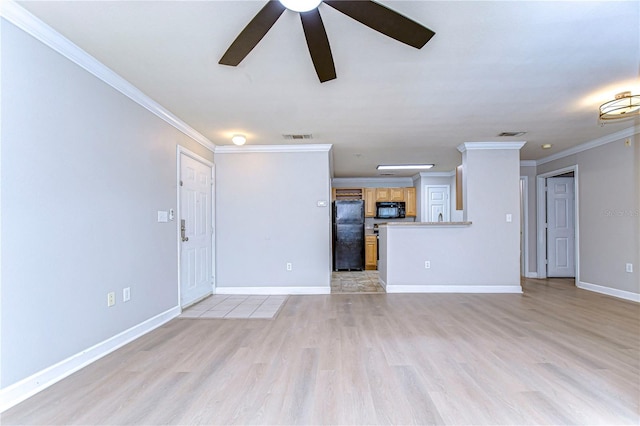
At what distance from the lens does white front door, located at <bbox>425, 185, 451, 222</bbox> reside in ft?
24.5

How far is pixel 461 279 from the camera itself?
4.77 m

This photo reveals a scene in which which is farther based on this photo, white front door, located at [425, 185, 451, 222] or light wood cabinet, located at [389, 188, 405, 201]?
light wood cabinet, located at [389, 188, 405, 201]

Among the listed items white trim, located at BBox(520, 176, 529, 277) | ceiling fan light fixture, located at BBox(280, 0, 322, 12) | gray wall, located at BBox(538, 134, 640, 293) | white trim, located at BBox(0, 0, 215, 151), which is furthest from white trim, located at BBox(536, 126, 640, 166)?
white trim, located at BBox(0, 0, 215, 151)

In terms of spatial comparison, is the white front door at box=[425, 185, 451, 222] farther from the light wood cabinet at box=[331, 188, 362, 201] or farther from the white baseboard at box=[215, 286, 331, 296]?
the white baseboard at box=[215, 286, 331, 296]

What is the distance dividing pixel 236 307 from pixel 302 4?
11.2 ft

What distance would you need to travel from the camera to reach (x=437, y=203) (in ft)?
24.6

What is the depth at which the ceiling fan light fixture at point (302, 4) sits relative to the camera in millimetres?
1507

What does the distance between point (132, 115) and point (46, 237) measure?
1.35 m

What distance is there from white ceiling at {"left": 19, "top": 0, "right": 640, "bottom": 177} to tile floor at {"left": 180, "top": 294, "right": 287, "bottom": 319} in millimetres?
2237

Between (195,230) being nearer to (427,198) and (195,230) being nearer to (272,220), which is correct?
(272,220)

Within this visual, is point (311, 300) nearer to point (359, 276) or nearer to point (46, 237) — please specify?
point (359, 276)

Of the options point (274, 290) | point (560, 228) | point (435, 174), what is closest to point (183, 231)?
point (274, 290)

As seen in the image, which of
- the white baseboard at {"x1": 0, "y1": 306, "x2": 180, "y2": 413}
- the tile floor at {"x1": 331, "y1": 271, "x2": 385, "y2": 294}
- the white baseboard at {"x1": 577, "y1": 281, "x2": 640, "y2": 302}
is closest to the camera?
the white baseboard at {"x1": 0, "y1": 306, "x2": 180, "y2": 413}

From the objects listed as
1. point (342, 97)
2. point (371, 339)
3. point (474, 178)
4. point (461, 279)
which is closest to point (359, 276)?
point (461, 279)
